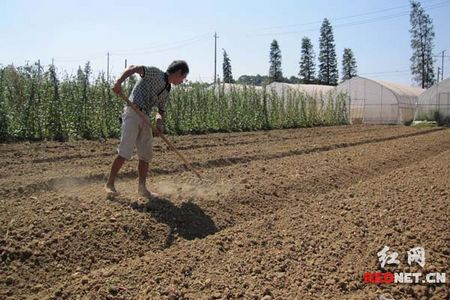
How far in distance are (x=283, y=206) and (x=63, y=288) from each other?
3118 mm

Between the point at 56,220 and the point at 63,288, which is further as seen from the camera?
the point at 56,220

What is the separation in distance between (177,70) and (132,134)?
34.5 inches

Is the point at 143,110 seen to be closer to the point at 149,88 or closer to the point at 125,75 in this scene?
the point at 149,88

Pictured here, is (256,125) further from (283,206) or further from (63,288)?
(63,288)

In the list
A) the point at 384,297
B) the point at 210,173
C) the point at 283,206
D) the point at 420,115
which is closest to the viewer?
the point at 384,297

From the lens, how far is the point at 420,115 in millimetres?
30922

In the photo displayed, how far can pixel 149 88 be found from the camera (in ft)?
16.5

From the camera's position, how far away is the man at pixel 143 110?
16.0 ft

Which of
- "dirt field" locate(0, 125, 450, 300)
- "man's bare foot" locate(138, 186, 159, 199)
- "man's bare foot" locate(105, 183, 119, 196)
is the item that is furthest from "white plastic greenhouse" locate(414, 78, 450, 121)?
"man's bare foot" locate(105, 183, 119, 196)

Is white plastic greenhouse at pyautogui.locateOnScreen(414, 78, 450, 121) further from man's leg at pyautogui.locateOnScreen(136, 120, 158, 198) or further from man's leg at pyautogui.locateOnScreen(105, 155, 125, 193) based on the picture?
man's leg at pyautogui.locateOnScreen(105, 155, 125, 193)

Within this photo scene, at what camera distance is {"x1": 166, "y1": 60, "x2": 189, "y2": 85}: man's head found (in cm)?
490

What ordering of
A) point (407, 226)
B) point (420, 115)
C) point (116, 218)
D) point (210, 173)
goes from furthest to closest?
point (420, 115) < point (210, 173) < point (116, 218) < point (407, 226)

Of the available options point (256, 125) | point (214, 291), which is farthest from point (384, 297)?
point (256, 125)

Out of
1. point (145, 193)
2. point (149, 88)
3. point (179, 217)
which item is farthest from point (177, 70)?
point (179, 217)
